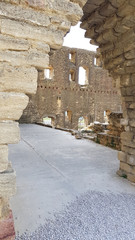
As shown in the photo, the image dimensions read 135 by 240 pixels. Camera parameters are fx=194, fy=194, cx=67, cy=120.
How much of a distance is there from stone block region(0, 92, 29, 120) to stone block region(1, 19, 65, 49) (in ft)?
1.82

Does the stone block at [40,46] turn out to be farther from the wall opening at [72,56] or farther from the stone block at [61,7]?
the wall opening at [72,56]

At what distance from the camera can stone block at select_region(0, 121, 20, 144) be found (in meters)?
1.76

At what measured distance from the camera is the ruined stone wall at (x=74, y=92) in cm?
1697

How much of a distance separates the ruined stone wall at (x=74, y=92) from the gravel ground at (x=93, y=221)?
13.8 m

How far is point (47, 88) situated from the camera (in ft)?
55.6

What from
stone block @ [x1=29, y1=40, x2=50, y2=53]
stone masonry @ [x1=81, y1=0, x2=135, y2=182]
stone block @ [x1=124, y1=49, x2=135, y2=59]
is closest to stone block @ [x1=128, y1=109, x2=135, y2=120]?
stone masonry @ [x1=81, y1=0, x2=135, y2=182]

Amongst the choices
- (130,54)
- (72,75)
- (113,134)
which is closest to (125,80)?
(130,54)

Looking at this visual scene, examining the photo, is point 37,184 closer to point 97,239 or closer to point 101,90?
point 97,239

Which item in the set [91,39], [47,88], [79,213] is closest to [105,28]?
[91,39]

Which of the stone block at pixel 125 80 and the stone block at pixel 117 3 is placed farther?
the stone block at pixel 125 80

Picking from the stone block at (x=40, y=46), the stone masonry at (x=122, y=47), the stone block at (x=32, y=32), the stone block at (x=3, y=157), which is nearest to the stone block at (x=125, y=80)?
the stone masonry at (x=122, y=47)

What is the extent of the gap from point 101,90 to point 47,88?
5.95 meters

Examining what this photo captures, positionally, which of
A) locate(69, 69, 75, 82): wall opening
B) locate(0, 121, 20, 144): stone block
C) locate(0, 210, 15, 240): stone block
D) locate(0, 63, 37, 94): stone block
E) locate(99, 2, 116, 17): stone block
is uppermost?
locate(69, 69, 75, 82): wall opening

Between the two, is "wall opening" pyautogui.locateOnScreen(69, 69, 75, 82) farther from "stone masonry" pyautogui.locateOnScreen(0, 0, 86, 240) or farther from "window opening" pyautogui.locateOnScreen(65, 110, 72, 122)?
"stone masonry" pyautogui.locateOnScreen(0, 0, 86, 240)
